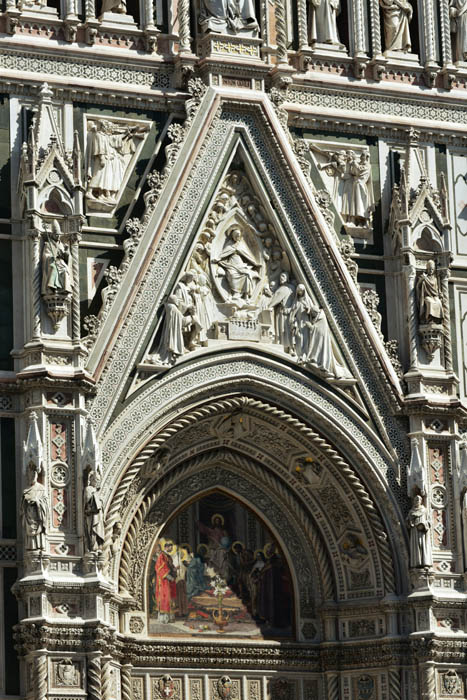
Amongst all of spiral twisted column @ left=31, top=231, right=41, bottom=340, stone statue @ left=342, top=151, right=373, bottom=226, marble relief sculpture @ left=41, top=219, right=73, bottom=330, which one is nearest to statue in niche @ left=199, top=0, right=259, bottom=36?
stone statue @ left=342, top=151, right=373, bottom=226

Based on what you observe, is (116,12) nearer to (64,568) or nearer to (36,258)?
(36,258)

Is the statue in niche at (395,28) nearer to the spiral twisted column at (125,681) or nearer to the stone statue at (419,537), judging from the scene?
the stone statue at (419,537)

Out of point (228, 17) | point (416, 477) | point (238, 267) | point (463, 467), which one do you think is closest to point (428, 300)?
point (463, 467)

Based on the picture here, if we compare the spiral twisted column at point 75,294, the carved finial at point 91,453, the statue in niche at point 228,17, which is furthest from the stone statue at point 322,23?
the carved finial at point 91,453

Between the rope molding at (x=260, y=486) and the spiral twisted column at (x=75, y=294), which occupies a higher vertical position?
the spiral twisted column at (x=75, y=294)

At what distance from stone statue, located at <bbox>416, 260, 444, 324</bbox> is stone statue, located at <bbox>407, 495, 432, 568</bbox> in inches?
84.6

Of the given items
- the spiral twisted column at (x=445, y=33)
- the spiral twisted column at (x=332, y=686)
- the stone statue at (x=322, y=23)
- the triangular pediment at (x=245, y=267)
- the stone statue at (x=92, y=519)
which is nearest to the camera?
the stone statue at (x=92, y=519)

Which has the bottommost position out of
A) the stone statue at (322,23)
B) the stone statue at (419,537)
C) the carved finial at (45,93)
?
the stone statue at (419,537)

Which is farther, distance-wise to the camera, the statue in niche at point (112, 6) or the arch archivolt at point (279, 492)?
the statue in niche at point (112, 6)

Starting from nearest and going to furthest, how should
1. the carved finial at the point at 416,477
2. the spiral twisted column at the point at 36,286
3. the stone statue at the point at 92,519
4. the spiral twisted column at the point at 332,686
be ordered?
the stone statue at the point at 92,519 < the spiral twisted column at the point at 36,286 < the carved finial at the point at 416,477 < the spiral twisted column at the point at 332,686

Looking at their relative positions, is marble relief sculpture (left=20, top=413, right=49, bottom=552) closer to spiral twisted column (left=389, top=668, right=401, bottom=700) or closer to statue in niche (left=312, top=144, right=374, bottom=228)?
spiral twisted column (left=389, top=668, right=401, bottom=700)

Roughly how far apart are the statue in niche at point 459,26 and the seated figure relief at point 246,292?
11.4 feet

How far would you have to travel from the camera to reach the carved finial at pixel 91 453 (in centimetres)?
2670

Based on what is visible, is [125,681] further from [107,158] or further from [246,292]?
[107,158]
